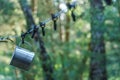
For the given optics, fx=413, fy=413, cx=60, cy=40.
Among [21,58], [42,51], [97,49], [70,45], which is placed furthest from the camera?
[70,45]

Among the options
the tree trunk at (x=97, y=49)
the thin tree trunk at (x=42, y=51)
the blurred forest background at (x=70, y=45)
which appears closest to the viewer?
the blurred forest background at (x=70, y=45)

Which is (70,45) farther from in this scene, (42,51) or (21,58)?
(21,58)

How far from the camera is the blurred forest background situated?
7383 mm

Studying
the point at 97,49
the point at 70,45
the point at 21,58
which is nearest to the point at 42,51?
the point at 97,49

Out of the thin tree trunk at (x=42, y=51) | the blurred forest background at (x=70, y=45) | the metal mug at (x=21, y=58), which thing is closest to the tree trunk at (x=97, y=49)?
the blurred forest background at (x=70, y=45)

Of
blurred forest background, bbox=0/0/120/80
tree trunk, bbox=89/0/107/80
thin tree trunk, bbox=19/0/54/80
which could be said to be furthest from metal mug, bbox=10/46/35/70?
thin tree trunk, bbox=19/0/54/80

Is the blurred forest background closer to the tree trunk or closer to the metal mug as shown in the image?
the tree trunk

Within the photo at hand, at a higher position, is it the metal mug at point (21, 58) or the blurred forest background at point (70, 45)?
the metal mug at point (21, 58)

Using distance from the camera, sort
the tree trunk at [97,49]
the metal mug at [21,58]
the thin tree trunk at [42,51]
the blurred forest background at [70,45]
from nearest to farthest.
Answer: the metal mug at [21,58], the blurred forest background at [70,45], the tree trunk at [97,49], the thin tree trunk at [42,51]

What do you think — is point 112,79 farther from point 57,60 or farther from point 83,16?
point 83,16

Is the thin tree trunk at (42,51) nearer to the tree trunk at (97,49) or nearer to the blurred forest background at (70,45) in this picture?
the blurred forest background at (70,45)

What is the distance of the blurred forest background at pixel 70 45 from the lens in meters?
7.38

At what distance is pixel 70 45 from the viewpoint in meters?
9.64

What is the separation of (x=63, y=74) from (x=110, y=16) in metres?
2.22
